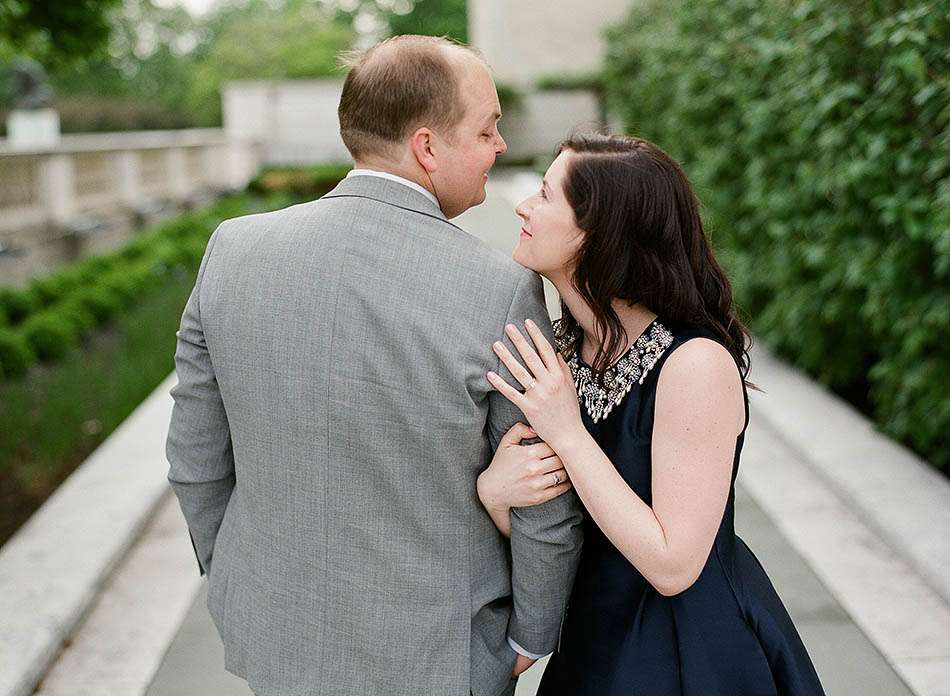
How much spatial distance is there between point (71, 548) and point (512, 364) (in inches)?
125

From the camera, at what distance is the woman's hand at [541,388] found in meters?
1.73

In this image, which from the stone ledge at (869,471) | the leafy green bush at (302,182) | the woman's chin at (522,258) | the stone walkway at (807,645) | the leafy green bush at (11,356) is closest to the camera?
the woman's chin at (522,258)

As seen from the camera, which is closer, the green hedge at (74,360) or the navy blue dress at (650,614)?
the navy blue dress at (650,614)

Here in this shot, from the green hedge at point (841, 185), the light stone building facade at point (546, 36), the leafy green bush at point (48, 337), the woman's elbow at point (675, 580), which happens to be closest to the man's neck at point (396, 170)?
the woman's elbow at point (675, 580)

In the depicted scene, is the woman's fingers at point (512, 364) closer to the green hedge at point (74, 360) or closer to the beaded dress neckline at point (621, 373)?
the beaded dress neckline at point (621, 373)

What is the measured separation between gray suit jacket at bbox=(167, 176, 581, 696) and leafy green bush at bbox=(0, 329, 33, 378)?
6.10 metres

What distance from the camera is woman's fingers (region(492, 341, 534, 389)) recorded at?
171 cm

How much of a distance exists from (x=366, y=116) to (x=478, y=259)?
292 millimetres

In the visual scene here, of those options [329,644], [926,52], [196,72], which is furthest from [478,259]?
[196,72]

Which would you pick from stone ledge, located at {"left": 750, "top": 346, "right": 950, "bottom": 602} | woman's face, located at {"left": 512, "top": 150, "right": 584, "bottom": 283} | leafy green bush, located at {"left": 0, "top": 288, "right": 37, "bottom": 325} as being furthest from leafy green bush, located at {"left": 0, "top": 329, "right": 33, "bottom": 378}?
woman's face, located at {"left": 512, "top": 150, "right": 584, "bottom": 283}

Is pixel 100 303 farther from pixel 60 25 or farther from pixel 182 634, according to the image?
pixel 182 634

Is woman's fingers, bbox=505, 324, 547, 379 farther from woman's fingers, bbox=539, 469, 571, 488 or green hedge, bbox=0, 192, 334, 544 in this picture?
green hedge, bbox=0, 192, 334, 544

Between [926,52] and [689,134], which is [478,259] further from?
[689,134]

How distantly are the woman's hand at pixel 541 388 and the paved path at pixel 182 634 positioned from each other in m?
1.86
